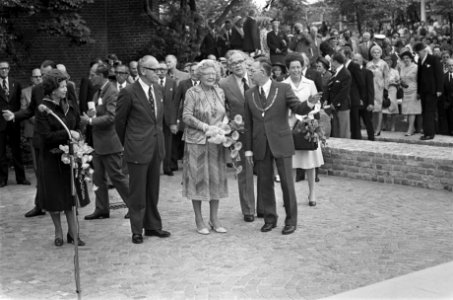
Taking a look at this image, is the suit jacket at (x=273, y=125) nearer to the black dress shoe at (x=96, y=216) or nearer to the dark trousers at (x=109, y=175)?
the dark trousers at (x=109, y=175)

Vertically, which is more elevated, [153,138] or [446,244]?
[153,138]

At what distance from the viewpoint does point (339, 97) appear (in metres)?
15.7

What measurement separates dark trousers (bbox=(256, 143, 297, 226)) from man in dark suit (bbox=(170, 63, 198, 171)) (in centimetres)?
237

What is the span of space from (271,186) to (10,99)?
6.05 metres

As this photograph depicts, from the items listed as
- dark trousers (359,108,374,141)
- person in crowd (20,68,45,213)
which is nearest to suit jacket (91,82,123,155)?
person in crowd (20,68,45,213)

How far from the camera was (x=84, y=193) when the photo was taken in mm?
9500

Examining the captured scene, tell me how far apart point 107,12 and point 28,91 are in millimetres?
7748

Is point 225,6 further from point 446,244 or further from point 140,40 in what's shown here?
point 446,244

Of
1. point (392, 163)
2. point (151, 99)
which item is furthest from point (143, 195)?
point (392, 163)

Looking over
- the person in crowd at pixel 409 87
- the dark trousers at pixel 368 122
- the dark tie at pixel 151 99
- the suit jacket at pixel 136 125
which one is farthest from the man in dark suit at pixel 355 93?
the suit jacket at pixel 136 125

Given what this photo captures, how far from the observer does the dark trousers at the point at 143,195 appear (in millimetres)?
9336

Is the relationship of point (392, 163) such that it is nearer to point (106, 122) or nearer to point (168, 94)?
point (168, 94)

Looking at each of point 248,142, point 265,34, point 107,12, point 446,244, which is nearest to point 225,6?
point 265,34

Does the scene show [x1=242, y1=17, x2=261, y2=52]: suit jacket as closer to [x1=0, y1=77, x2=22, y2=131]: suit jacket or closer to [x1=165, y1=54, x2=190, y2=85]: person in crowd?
[x1=165, y1=54, x2=190, y2=85]: person in crowd
